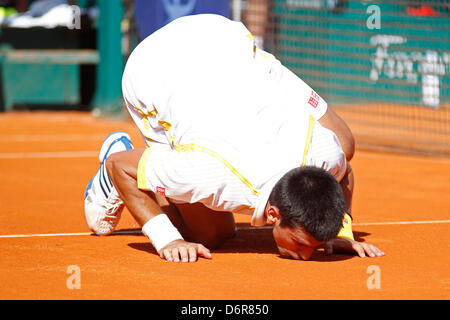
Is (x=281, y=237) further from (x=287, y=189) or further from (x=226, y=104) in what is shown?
(x=226, y=104)

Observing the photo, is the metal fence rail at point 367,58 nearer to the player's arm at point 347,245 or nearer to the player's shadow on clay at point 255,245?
the player's shadow on clay at point 255,245

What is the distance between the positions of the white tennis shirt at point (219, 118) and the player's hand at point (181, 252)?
0.27 metres

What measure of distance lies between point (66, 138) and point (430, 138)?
15.4 feet

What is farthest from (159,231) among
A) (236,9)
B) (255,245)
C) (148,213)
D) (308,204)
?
(236,9)

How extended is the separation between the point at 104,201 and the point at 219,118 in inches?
38.6

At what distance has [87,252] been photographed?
14.5 feet

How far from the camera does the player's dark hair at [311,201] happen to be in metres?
3.73

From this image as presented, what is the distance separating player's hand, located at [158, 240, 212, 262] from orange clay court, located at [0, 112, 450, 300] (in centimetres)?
5

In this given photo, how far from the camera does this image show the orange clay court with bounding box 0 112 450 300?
3.58m

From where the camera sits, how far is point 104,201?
4.61 metres

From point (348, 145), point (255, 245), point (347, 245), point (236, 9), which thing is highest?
point (236, 9)

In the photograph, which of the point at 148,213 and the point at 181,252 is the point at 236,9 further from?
the point at 181,252

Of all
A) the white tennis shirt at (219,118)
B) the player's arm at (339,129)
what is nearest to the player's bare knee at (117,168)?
the white tennis shirt at (219,118)
